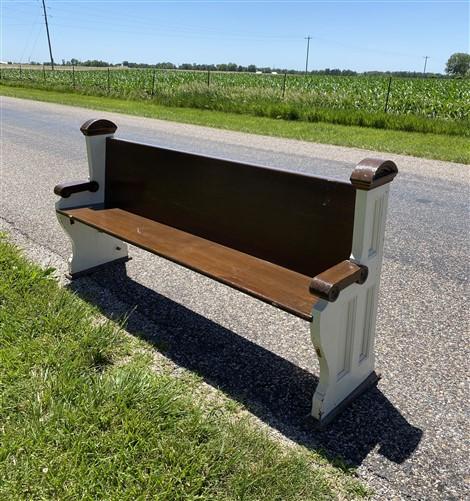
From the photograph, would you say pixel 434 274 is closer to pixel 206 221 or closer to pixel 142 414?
pixel 206 221

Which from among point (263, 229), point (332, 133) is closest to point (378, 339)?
point (263, 229)

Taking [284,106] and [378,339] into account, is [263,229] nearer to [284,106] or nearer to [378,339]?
[378,339]

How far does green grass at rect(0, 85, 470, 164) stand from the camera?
10234 millimetres

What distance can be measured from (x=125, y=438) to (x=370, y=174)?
1538 millimetres

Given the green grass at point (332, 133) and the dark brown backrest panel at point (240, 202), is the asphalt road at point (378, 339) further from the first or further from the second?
the green grass at point (332, 133)

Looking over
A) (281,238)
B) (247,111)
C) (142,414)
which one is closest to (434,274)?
(281,238)

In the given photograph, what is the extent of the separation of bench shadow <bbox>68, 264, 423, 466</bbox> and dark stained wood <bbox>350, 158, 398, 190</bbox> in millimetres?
1122

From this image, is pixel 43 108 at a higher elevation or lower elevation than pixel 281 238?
lower

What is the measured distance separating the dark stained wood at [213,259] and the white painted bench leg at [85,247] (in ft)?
0.45

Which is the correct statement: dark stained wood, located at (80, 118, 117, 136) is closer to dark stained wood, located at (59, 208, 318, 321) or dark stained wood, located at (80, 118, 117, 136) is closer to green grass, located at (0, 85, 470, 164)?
dark stained wood, located at (59, 208, 318, 321)

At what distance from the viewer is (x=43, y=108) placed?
18.4 meters

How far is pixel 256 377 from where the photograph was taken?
285 cm

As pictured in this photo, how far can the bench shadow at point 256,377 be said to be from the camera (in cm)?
239

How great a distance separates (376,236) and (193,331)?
1.38 metres
